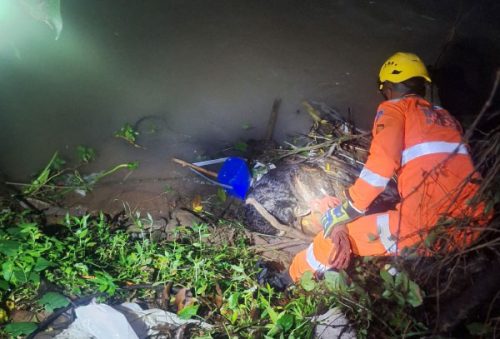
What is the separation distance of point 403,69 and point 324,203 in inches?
52.4

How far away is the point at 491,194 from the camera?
186 centimetres

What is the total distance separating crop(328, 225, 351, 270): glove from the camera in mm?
2692

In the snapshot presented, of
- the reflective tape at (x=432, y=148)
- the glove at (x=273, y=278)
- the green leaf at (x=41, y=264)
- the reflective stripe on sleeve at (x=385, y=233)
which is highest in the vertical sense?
the reflective tape at (x=432, y=148)

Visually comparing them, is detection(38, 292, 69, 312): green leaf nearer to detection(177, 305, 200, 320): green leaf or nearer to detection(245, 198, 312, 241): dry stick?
detection(177, 305, 200, 320): green leaf

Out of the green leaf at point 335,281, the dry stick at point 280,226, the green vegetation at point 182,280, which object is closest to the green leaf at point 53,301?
the green vegetation at point 182,280

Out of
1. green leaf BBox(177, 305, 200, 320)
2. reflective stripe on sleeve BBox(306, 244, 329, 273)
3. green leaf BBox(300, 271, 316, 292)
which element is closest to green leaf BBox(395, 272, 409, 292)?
green leaf BBox(300, 271, 316, 292)

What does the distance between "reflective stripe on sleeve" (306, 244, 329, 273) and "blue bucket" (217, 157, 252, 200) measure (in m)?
1.12

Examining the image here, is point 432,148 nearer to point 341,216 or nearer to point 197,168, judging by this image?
point 341,216

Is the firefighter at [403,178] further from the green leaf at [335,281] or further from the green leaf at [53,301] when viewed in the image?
the green leaf at [53,301]

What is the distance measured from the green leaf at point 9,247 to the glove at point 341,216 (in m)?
2.25

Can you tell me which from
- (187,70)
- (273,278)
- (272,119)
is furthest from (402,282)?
(187,70)

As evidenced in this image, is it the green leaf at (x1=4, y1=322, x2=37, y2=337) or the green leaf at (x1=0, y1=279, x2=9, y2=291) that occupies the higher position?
the green leaf at (x1=0, y1=279, x2=9, y2=291)

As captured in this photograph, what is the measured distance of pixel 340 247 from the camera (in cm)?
271

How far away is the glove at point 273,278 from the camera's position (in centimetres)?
294
